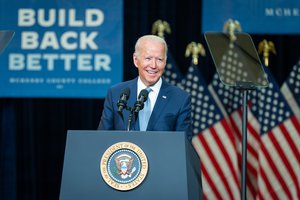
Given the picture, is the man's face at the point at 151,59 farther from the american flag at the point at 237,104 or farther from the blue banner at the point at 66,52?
the blue banner at the point at 66,52

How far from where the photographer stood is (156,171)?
3232mm

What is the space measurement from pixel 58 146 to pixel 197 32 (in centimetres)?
162

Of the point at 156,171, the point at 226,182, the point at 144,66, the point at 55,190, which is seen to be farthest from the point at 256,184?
the point at 156,171

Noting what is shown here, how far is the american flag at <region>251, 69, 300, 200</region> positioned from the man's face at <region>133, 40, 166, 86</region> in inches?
94.5

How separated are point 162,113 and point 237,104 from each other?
2.60 metres

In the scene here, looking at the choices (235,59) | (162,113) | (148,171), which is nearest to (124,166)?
(148,171)

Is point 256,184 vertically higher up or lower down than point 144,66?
lower down

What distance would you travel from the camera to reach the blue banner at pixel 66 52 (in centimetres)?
652

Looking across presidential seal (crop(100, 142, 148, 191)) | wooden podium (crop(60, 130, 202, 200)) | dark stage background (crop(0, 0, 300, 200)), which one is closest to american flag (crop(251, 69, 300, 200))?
dark stage background (crop(0, 0, 300, 200))

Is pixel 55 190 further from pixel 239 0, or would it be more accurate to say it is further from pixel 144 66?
pixel 144 66

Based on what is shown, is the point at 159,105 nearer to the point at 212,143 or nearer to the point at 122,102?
the point at 122,102

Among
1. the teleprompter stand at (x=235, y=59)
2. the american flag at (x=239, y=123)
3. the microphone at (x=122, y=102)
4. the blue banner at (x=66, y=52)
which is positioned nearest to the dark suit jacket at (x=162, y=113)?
the microphone at (x=122, y=102)

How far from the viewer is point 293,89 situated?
6309 mm

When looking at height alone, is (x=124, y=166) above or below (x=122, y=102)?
below
